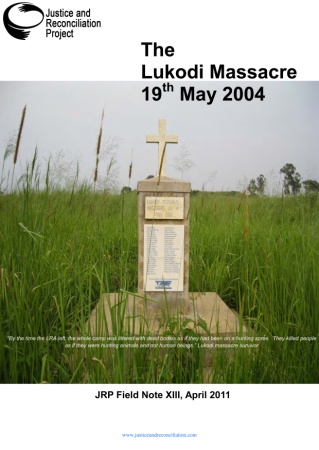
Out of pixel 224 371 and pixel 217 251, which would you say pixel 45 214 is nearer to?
pixel 224 371

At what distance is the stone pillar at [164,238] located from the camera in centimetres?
310

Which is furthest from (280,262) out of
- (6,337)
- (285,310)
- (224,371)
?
(6,337)

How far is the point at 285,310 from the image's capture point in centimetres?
219

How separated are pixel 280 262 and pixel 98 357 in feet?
5.06

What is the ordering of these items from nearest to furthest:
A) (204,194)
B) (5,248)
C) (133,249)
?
(5,248), (133,249), (204,194)

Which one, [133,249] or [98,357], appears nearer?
[98,357]
